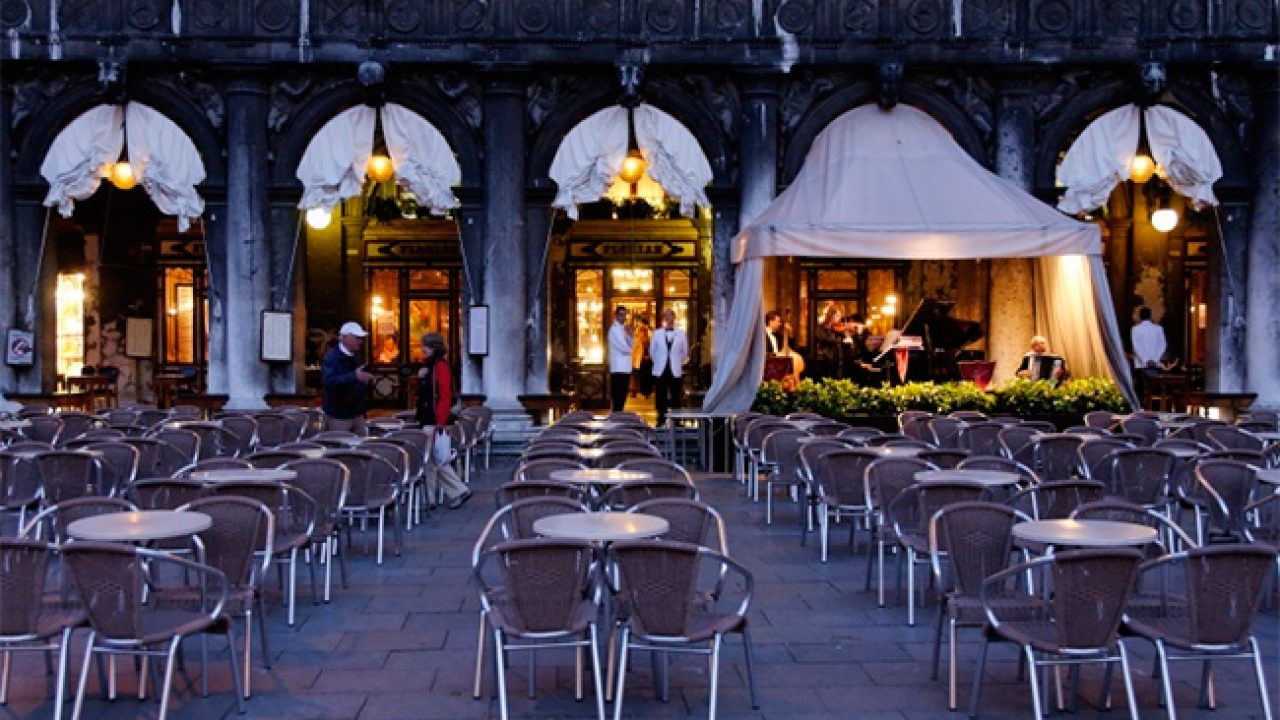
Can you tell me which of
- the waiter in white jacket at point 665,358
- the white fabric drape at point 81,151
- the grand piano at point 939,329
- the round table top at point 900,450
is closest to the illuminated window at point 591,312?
the waiter in white jacket at point 665,358

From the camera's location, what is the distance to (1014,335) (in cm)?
2006

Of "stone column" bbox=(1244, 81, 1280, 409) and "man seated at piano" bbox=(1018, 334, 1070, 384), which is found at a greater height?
"stone column" bbox=(1244, 81, 1280, 409)

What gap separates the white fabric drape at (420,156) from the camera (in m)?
18.1

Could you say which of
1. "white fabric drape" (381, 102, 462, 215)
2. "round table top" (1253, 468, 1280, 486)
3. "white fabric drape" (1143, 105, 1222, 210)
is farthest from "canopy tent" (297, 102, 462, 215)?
"round table top" (1253, 468, 1280, 486)

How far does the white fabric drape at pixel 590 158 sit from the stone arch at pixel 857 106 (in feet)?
7.89

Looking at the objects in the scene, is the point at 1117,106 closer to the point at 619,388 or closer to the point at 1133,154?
the point at 1133,154

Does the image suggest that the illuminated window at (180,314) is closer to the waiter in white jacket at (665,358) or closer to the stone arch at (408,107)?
the stone arch at (408,107)

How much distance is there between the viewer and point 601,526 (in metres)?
6.63

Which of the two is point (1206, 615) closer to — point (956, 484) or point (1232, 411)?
point (956, 484)

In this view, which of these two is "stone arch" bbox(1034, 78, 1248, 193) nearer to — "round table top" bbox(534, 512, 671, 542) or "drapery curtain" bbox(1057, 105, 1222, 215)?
"drapery curtain" bbox(1057, 105, 1222, 215)

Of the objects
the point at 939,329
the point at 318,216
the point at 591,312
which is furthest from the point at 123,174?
the point at 939,329

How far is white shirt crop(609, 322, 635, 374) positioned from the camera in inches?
730

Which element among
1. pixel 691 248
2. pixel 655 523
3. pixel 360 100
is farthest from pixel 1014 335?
pixel 655 523

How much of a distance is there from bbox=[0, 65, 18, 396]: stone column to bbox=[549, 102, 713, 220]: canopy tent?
776cm
